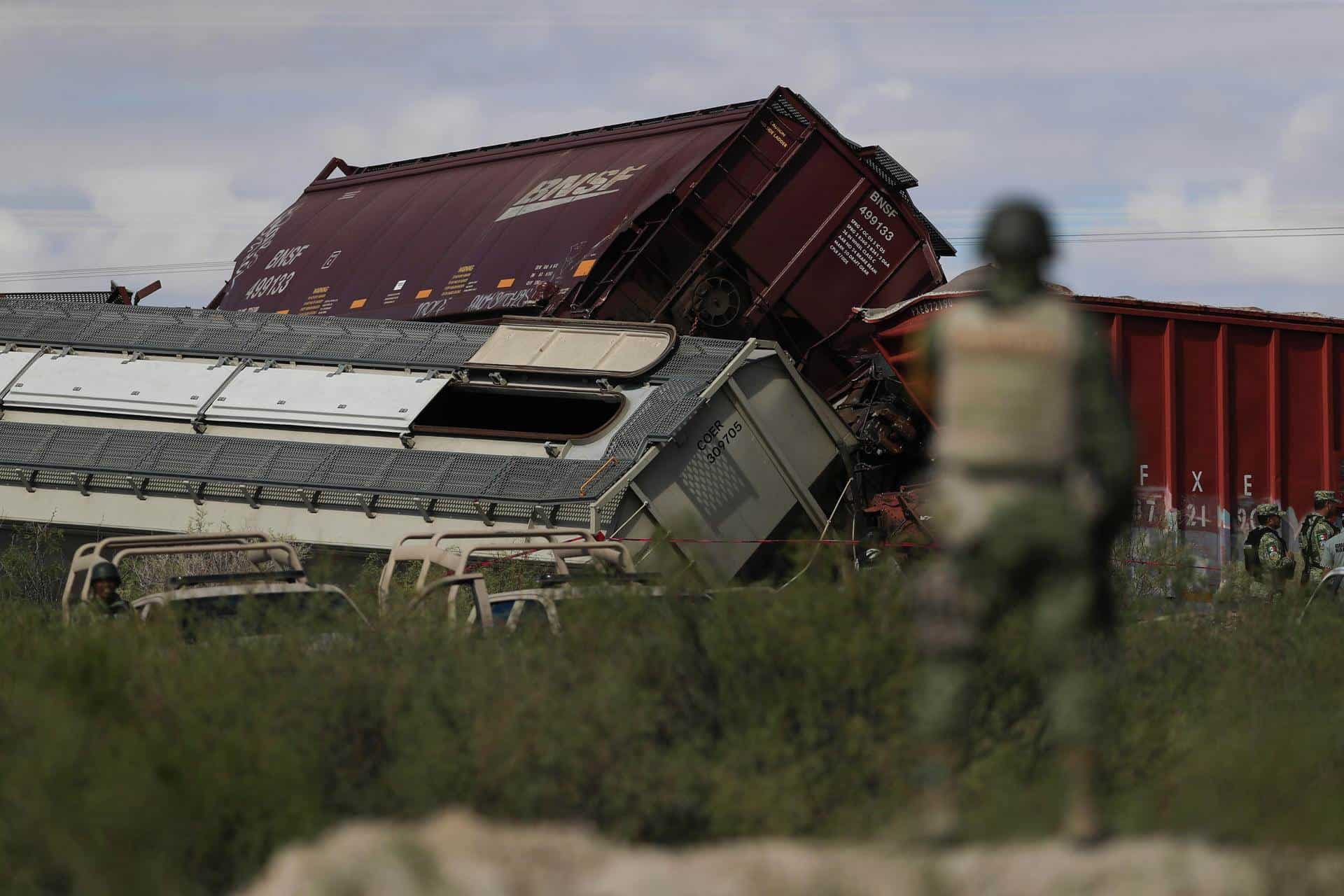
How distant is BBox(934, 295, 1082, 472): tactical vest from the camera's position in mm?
4348

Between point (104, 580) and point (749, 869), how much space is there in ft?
19.5

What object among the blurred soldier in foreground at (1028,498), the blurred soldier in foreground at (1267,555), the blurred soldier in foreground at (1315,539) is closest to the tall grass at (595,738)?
the blurred soldier in foreground at (1028,498)

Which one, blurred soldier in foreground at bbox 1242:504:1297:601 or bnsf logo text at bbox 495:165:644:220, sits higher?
bnsf logo text at bbox 495:165:644:220

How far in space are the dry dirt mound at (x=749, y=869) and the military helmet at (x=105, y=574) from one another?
485cm

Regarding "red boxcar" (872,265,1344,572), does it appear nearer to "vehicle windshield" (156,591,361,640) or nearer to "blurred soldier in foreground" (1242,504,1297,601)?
"blurred soldier in foreground" (1242,504,1297,601)

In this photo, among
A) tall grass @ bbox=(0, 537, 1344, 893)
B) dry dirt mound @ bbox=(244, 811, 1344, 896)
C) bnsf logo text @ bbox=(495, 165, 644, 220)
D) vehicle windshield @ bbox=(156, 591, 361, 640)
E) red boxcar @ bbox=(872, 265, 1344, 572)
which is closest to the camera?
dry dirt mound @ bbox=(244, 811, 1344, 896)

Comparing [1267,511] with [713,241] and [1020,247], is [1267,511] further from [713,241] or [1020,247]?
[1020,247]

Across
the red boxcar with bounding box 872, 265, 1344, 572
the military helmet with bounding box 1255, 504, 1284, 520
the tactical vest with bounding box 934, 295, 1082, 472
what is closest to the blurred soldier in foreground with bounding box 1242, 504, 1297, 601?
the military helmet with bounding box 1255, 504, 1284, 520

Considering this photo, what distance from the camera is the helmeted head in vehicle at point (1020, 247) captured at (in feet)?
14.6

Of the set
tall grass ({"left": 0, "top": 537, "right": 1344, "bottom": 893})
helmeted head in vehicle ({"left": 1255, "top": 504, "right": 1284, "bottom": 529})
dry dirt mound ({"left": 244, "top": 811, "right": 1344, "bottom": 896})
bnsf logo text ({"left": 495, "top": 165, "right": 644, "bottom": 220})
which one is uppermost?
bnsf logo text ({"left": 495, "top": 165, "right": 644, "bottom": 220})

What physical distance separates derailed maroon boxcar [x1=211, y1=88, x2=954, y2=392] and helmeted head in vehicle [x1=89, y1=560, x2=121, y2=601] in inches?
274

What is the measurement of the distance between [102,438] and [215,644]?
7.98 metres

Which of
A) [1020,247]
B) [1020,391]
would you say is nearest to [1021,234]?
[1020,247]

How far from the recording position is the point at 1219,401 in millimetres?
Result: 14430
